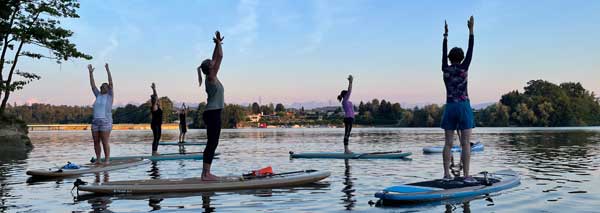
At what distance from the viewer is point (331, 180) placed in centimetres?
1336

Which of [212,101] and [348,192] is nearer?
[348,192]

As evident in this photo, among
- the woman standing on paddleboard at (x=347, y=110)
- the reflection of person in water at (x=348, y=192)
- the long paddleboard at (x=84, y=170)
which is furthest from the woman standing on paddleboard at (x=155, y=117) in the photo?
the reflection of person in water at (x=348, y=192)

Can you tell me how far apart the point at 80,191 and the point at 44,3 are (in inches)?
1245

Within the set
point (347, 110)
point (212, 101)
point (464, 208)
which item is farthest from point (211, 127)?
point (347, 110)

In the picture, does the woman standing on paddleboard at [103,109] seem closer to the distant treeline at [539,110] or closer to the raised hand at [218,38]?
the raised hand at [218,38]

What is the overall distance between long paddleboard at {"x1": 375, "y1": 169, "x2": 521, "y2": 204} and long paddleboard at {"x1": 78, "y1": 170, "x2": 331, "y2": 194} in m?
2.96

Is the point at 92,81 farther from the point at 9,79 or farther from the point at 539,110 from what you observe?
the point at 539,110

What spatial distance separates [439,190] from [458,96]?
7.48 feet

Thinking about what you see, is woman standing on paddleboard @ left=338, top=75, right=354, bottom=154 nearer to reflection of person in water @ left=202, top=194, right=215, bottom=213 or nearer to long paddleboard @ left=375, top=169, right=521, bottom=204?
long paddleboard @ left=375, top=169, right=521, bottom=204

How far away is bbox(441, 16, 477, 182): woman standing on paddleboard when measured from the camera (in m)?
11.0

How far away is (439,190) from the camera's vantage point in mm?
9617

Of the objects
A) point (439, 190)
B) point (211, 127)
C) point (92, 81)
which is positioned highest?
point (92, 81)

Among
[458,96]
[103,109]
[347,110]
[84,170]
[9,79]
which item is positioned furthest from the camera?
[9,79]

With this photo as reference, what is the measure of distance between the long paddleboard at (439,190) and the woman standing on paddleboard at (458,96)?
0.40 metres
